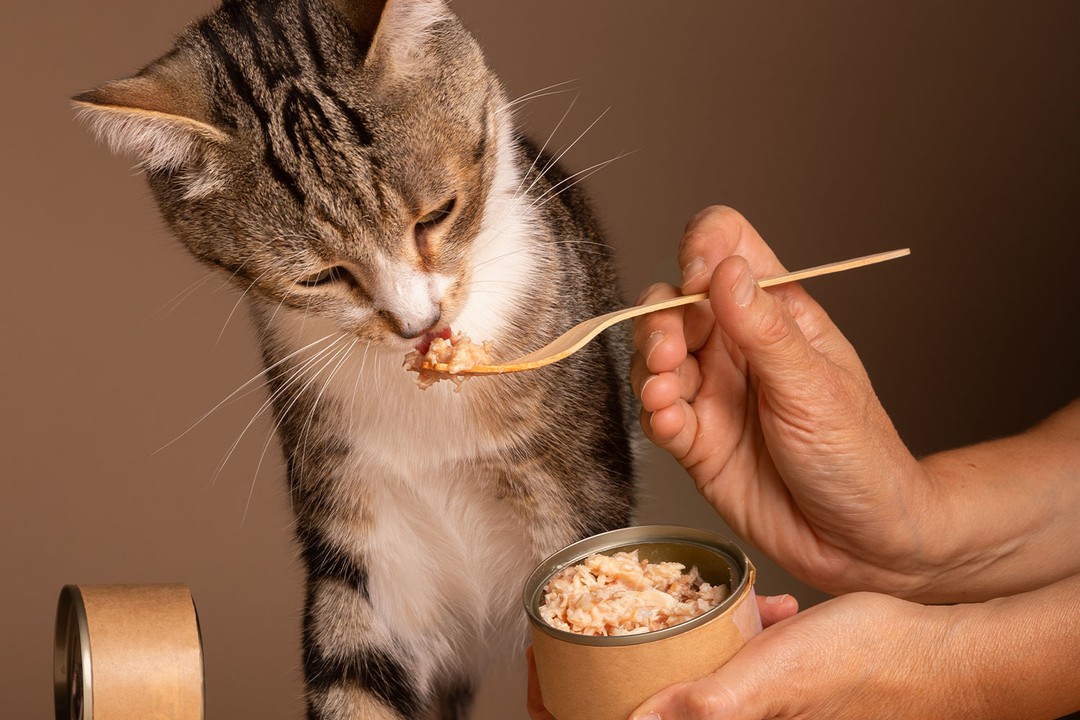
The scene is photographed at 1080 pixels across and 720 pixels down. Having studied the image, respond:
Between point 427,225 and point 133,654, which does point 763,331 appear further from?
point 133,654

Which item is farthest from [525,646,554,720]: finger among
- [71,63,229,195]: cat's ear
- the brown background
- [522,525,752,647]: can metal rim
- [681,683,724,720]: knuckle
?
the brown background

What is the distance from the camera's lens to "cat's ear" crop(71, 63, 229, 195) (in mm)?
1177

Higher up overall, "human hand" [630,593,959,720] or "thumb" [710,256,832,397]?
"thumb" [710,256,832,397]

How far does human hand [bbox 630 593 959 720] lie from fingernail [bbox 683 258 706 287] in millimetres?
394

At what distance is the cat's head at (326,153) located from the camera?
1.23 meters

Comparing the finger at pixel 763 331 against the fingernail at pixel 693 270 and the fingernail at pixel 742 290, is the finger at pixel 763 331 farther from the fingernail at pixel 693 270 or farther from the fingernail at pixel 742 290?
the fingernail at pixel 693 270

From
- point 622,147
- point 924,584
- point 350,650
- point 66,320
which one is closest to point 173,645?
point 350,650

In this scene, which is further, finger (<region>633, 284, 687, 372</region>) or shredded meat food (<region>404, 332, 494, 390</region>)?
finger (<region>633, 284, 687, 372</region>)

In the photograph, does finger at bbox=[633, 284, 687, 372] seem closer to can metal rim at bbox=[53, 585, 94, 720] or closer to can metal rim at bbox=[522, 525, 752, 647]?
can metal rim at bbox=[522, 525, 752, 647]

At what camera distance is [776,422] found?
128 cm

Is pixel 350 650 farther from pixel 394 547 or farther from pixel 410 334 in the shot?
pixel 410 334

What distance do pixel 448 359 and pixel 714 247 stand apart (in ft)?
1.28

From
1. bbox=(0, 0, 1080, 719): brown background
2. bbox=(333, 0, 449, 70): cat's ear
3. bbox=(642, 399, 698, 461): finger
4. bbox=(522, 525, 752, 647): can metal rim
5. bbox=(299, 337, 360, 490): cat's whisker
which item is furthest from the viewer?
bbox=(0, 0, 1080, 719): brown background

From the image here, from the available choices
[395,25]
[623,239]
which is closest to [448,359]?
[395,25]
